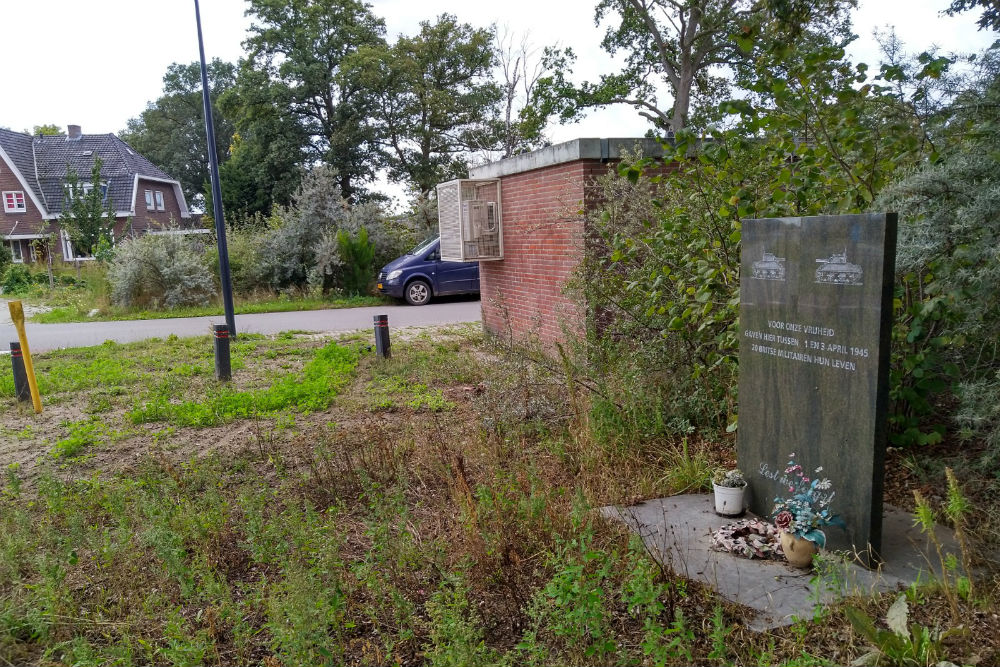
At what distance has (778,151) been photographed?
16.8 ft

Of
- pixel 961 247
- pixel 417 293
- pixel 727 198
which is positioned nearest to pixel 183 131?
pixel 417 293

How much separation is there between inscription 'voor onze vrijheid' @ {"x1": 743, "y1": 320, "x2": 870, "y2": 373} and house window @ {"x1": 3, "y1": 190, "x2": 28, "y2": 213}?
4705 centimetres

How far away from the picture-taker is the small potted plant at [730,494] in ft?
14.6

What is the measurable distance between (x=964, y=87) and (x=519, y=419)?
3990mm

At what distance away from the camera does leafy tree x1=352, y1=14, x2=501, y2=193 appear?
114ft

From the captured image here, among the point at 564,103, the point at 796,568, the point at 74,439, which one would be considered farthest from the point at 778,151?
the point at 564,103

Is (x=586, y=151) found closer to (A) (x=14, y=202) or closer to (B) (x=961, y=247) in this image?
(B) (x=961, y=247)

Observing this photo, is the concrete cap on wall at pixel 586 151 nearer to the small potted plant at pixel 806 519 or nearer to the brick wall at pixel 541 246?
the brick wall at pixel 541 246

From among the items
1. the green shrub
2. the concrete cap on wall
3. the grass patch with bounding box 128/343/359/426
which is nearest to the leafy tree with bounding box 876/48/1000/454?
the concrete cap on wall

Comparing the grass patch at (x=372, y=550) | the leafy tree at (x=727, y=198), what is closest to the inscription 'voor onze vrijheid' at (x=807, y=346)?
the leafy tree at (x=727, y=198)

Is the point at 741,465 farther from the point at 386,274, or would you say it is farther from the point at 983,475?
the point at 386,274

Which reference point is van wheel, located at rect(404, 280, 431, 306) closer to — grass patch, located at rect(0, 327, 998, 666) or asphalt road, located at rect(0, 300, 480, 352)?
asphalt road, located at rect(0, 300, 480, 352)

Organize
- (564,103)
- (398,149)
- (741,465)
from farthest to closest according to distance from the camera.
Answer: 1. (398,149)
2. (564,103)
3. (741,465)

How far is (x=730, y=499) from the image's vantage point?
4.47m
